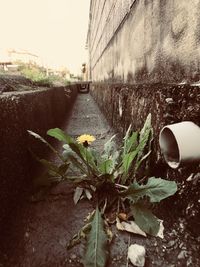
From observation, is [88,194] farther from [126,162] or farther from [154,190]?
[154,190]

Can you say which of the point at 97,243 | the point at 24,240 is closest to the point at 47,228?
the point at 24,240

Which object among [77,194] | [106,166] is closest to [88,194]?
[77,194]

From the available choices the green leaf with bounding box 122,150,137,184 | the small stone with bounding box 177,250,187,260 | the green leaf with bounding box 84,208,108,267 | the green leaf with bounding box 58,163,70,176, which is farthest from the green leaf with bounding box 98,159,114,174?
the small stone with bounding box 177,250,187,260

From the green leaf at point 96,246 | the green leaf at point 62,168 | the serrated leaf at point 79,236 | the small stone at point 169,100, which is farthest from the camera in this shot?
the green leaf at point 62,168

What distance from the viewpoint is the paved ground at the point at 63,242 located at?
109 cm

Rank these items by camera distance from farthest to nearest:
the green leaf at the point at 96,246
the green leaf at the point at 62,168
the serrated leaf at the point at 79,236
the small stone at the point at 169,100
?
the green leaf at the point at 62,168 < the small stone at the point at 169,100 < the serrated leaf at the point at 79,236 < the green leaf at the point at 96,246

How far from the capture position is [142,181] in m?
1.53

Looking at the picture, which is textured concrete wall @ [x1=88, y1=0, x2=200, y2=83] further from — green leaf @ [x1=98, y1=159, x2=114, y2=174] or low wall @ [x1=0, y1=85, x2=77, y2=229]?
low wall @ [x1=0, y1=85, x2=77, y2=229]

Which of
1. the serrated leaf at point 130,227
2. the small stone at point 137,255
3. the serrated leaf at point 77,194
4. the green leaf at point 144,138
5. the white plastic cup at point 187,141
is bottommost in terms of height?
the small stone at point 137,255

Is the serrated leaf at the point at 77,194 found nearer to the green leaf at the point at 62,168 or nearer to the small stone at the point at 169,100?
the green leaf at the point at 62,168

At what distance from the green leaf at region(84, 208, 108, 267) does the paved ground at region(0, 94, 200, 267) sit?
46 millimetres

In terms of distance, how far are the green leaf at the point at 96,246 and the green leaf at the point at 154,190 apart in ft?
0.65

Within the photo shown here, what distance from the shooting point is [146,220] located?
1.19 meters

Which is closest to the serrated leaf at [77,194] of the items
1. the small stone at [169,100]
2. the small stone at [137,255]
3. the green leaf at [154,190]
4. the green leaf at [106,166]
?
the green leaf at [106,166]
